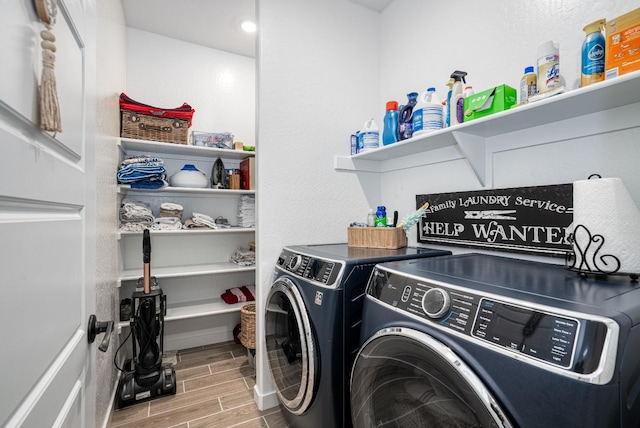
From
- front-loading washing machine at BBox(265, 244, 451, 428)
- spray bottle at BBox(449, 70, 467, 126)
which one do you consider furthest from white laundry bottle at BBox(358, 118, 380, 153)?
front-loading washing machine at BBox(265, 244, 451, 428)

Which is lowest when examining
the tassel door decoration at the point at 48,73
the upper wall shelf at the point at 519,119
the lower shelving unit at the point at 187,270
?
the lower shelving unit at the point at 187,270

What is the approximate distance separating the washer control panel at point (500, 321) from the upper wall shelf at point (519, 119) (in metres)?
0.73

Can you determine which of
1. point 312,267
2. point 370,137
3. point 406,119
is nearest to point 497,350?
point 312,267

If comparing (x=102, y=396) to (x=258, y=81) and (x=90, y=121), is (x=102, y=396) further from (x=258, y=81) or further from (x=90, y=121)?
(x=258, y=81)

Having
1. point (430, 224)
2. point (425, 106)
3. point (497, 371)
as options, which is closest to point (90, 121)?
point (497, 371)

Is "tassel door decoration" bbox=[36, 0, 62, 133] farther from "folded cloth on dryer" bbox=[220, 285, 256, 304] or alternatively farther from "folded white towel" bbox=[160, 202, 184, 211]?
"folded cloth on dryer" bbox=[220, 285, 256, 304]

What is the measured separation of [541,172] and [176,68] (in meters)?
2.96

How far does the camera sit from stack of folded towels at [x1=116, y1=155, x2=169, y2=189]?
7.14ft

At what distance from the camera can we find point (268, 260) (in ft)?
5.87

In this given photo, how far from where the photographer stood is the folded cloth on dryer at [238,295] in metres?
2.67

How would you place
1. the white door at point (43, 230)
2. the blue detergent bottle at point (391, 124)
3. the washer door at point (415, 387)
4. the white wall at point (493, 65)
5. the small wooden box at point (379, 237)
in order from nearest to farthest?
the white door at point (43, 230) < the washer door at point (415, 387) < the white wall at point (493, 65) < the small wooden box at point (379, 237) < the blue detergent bottle at point (391, 124)

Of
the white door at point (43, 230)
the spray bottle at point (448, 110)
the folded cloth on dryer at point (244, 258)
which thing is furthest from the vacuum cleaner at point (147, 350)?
the spray bottle at point (448, 110)

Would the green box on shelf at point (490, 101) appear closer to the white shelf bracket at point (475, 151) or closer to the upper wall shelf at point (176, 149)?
the white shelf bracket at point (475, 151)

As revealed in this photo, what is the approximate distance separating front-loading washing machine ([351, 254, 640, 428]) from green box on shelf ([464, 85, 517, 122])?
649 mm
